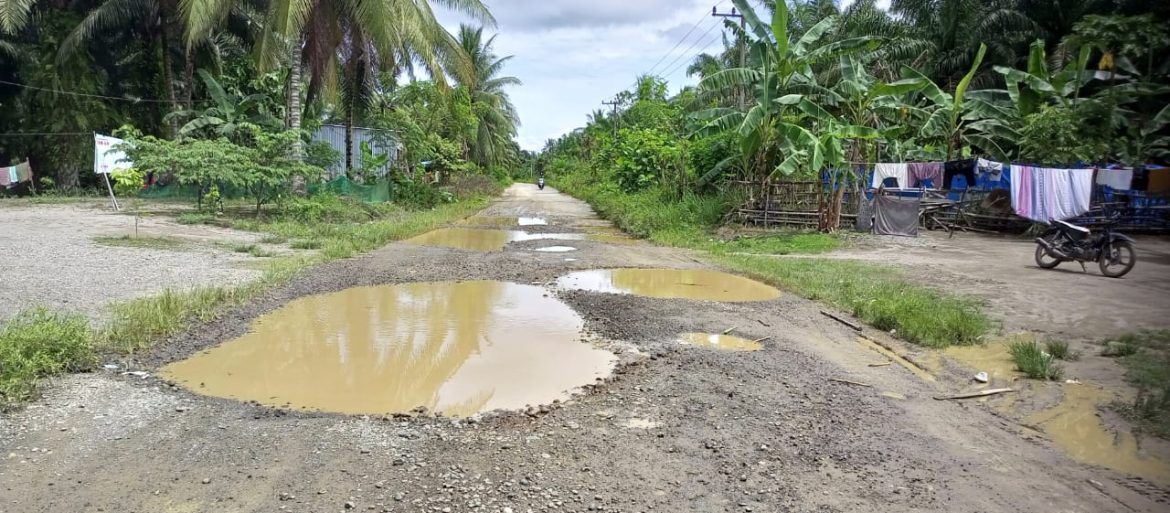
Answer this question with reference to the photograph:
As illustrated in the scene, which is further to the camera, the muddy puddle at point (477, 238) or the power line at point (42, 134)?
the power line at point (42, 134)

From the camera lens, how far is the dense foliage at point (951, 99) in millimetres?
14945

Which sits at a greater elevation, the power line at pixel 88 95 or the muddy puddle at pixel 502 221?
the power line at pixel 88 95

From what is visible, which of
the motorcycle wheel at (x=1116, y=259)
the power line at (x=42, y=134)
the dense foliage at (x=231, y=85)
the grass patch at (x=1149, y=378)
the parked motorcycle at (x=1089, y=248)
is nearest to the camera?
the grass patch at (x=1149, y=378)

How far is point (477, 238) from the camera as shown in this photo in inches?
628

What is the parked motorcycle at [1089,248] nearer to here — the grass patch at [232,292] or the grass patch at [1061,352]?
the grass patch at [1061,352]

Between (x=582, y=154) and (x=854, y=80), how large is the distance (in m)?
37.9

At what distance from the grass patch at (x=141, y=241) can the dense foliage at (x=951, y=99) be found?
11.5 m

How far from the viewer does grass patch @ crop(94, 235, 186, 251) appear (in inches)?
446

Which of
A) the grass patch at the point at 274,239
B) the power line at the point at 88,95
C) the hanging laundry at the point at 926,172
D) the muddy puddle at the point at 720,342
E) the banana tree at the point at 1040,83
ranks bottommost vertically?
the muddy puddle at the point at 720,342

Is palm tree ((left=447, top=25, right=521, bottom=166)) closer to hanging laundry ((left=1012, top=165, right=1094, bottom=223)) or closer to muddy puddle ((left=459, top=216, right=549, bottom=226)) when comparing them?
muddy puddle ((left=459, top=216, right=549, bottom=226))

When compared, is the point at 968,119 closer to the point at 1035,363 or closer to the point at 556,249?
the point at 556,249

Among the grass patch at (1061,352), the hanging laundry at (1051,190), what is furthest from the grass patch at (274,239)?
the hanging laundry at (1051,190)

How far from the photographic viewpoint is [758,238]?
49.2 feet

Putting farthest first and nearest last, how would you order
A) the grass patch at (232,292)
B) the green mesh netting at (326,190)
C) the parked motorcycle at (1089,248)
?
the green mesh netting at (326,190) < the parked motorcycle at (1089,248) < the grass patch at (232,292)
